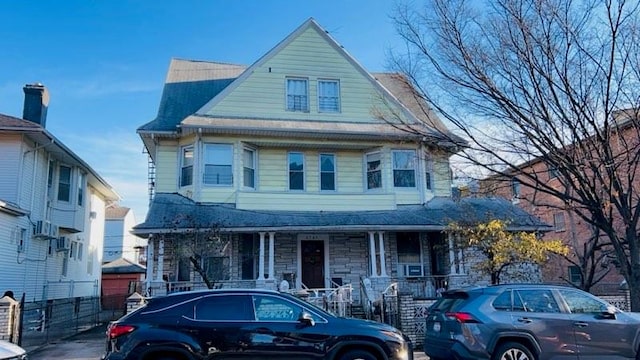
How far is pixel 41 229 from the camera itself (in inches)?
706

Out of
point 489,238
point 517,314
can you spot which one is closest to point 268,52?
point 489,238

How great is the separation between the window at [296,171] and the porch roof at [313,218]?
3.75 ft

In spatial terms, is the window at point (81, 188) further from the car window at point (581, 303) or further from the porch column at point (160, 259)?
the car window at point (581, 303)

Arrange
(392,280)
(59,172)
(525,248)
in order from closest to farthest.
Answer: (525,248), (392,280), (59,172)

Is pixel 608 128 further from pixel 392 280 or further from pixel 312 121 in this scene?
pixel 312 121

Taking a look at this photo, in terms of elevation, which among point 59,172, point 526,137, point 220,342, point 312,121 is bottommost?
point 220,342

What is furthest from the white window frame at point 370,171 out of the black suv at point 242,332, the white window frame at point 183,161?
the black suv at point 242,332

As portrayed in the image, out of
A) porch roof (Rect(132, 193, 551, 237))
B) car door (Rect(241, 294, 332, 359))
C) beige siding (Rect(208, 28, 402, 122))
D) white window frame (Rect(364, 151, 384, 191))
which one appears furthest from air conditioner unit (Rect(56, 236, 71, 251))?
car door (Rect(241, 294, 332, 359))

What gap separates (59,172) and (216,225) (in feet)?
30.7

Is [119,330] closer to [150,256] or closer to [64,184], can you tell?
[150,256]

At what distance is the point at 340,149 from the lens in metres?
18.3

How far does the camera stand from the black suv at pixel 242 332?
6.80 meters

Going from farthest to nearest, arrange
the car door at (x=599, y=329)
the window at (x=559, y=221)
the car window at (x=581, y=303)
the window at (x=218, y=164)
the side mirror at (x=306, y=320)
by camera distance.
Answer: the window at (x=559, y=221), the window at (x=218, y=164), the car window at (x=581, y=303), the car door at (x=599, y=329), the side mirror at (x=306, y=320)

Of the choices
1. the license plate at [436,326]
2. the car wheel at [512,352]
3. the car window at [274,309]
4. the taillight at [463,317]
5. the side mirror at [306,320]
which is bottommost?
the car wheel at [512,352]
